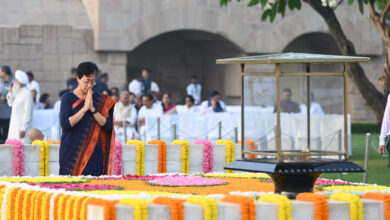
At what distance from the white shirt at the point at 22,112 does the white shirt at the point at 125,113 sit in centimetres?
595

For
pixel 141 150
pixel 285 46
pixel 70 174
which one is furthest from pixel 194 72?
pixel 70 174

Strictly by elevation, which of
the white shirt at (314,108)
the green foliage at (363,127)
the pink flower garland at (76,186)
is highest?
the white shirt at (314,108)

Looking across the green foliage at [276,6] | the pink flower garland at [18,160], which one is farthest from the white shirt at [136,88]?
the pink flower garland at [18,160]

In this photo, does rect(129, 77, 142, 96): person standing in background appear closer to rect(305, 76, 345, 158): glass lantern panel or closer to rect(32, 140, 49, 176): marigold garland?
rect(32, 140, 49, 176): marigold garland

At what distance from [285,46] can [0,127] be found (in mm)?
12392

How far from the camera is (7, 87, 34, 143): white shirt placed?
1405 centimetres

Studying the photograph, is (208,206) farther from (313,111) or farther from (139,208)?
(313,111)

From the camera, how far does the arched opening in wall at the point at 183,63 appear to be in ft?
102

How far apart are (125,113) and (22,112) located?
245 inches

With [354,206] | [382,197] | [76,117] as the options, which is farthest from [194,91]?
[354,206]

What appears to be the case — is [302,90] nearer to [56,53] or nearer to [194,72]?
[56,53]

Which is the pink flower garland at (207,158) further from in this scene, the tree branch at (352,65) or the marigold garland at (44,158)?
the tree branch at (352,65)

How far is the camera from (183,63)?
106ft

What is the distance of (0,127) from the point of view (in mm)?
18844
